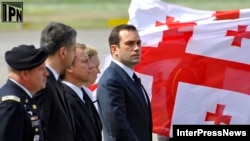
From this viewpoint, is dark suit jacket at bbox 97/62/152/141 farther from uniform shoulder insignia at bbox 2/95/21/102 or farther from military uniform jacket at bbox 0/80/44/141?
uniform shoulder insignia at bbox 2/95/21/102

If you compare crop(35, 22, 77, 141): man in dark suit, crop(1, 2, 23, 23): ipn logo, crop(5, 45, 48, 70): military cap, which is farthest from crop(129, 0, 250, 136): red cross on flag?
crop(1, 2, 23, 23): ipn logo

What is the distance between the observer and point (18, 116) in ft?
12.9

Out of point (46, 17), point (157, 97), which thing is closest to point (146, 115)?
point (157, 97)

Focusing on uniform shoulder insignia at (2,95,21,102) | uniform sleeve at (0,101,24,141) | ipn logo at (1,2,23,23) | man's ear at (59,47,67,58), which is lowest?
ipn logo at (1,2,23,23)

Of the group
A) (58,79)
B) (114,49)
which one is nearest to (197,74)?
(114,49)

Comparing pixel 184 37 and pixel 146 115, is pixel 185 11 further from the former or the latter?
pixel 146 115

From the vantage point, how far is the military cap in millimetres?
4043

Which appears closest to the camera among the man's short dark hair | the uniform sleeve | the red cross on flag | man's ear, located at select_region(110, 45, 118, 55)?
the uniform sleeve

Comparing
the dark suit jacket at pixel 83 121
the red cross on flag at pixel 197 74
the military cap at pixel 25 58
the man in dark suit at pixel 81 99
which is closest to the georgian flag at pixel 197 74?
the red cross on flag at pixel 197 74

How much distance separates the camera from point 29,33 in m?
17.7

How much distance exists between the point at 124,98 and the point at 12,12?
12.7 meters

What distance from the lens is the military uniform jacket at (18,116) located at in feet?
12.8

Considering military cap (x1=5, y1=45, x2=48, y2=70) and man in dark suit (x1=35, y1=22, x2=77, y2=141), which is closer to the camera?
military cap (x1=5, y1=45, x2=48, y2=70)

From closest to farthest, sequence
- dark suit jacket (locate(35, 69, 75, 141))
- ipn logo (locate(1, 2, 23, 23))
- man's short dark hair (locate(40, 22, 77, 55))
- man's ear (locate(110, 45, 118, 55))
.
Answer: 1. dark suit jacket (locate(35, 69, 75, 141))
2. man's short dark hair (locate(40, 22, 77, 55))
3. man's ear (locate(110, 45, 118, 55))
4. ipn logo (locate(1, 2, 23, 23))
